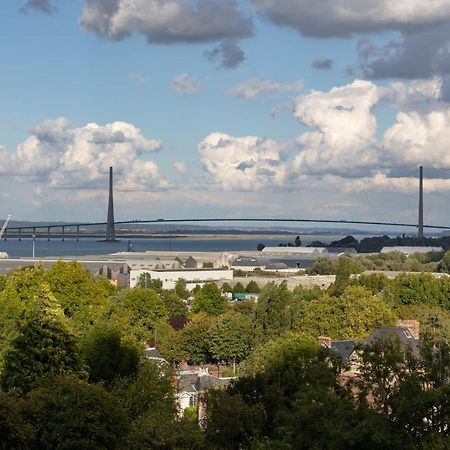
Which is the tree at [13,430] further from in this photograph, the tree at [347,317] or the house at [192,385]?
the tree at [347,317]

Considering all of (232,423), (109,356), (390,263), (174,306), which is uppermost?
(109,356)

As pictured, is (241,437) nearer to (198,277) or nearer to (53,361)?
(53,361)

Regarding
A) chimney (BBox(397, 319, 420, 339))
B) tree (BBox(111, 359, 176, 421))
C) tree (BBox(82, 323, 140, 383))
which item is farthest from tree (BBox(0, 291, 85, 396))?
chimney (BBox(397, 319, 420, 339))

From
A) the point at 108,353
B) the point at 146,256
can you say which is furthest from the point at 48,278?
the point at 146,256

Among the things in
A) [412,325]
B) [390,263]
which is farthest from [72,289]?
[390,263]

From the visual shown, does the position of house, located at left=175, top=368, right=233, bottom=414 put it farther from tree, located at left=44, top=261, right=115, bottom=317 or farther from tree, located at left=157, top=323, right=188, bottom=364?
tree, located at left=44, top=261, right=115, bottom=317

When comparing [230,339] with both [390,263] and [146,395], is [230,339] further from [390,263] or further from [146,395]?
[390,263]
